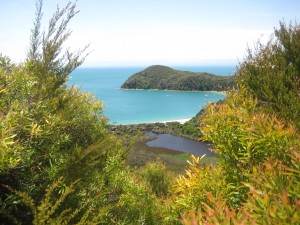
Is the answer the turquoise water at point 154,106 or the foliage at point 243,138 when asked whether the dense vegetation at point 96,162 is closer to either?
the foliage at point 243,138

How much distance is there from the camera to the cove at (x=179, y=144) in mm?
57556

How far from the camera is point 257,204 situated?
2680 mm

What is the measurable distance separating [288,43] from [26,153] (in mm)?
9348

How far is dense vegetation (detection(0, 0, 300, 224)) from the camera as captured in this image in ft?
9.75

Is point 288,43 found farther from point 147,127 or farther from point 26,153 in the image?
point 147,127

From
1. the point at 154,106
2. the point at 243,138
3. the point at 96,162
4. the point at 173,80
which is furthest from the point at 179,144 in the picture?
the point at 173,80

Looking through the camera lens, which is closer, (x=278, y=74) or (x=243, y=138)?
(x=243, y=138)

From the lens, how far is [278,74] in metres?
8.07

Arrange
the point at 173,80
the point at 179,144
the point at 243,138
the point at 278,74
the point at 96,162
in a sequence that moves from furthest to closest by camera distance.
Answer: the point at 173,80, the point at 179,144, the point at 278,74, the point at 96,162, the point at 243,138

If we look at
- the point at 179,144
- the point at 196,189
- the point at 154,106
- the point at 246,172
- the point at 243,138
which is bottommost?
the point at 179,144

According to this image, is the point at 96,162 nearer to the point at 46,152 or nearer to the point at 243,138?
the point at 46,152

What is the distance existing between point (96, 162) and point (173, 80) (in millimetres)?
162362

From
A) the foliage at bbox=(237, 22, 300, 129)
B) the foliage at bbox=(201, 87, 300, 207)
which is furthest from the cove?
the foliage at bbox=(201, 87, 300, 207)

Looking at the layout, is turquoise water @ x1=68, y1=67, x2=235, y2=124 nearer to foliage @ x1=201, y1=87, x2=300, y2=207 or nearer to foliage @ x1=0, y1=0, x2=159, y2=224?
foliage @ x1=0, y1=0, x2=159, y2=224
